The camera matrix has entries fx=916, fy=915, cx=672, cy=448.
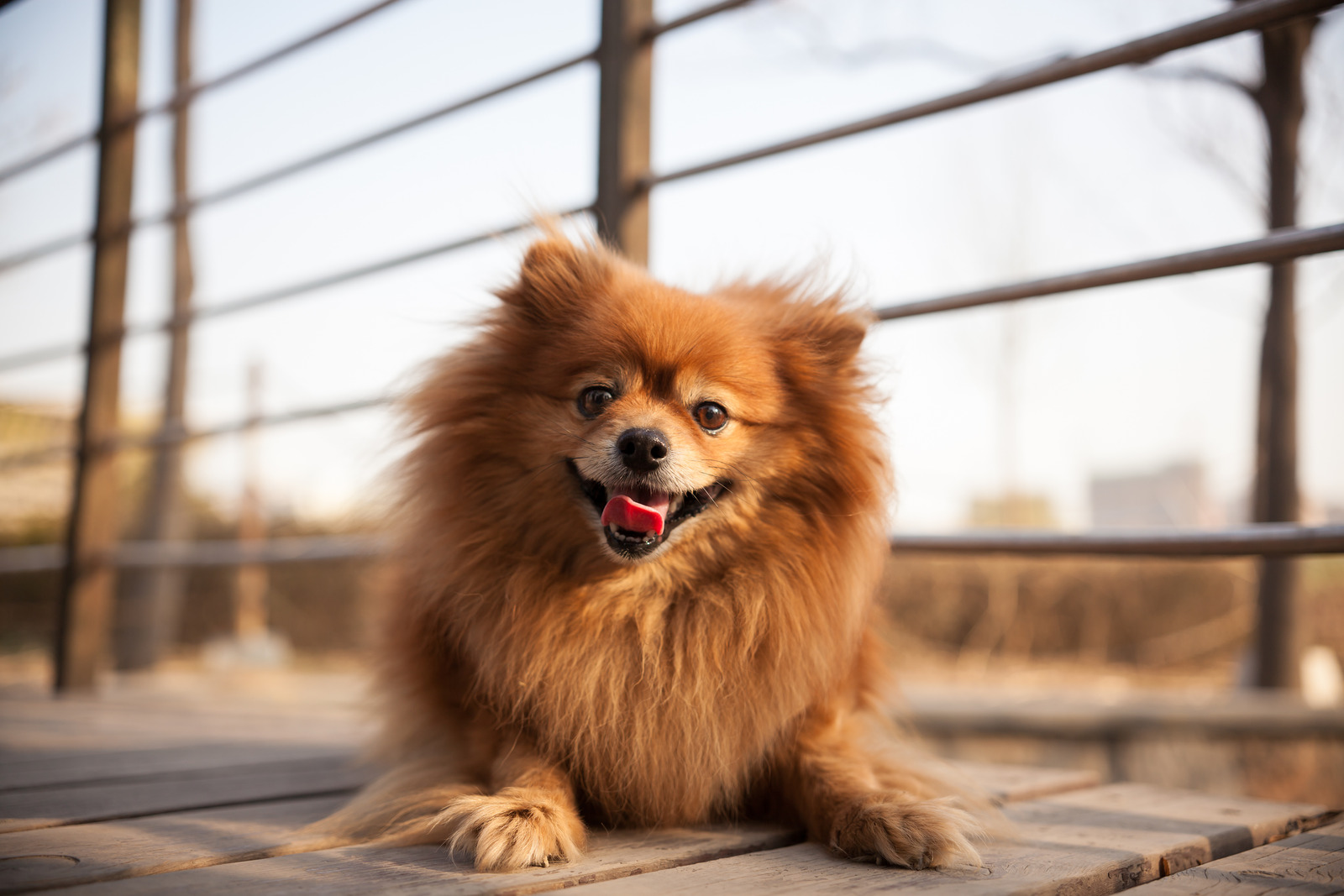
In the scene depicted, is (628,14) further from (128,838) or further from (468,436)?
(128,838)

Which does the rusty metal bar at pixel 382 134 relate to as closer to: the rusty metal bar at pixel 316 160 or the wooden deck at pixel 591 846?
the rusty metal bar at pixel 316 160

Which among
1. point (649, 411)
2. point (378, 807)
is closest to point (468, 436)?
point (649, 411)

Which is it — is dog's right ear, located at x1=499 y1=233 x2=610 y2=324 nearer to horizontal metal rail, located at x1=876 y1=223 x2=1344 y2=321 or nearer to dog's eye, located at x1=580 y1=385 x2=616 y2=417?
dog's eye, located at x1=580 y1=385 x2=616 y2=417

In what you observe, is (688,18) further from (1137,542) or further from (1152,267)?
(1137,542)

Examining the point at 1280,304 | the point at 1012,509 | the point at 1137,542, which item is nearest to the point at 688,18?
the point at 1137,542

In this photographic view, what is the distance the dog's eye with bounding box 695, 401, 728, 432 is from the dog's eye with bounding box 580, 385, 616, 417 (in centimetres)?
16

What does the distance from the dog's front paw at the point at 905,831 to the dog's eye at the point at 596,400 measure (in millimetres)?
784

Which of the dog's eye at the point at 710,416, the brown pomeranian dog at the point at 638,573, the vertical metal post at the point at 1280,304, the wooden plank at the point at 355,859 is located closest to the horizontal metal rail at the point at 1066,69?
the brown pomeranian dog at the point at 638,573

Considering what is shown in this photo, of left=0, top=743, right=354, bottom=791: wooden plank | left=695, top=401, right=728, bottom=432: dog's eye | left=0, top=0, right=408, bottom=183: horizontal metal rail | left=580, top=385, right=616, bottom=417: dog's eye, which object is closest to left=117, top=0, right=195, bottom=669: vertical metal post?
left=0, top=0, right=408, bottom=183: horizontal metal rail

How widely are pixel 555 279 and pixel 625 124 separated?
78 centimetres

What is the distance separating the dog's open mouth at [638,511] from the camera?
155 cm

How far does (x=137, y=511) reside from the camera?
8.74 m

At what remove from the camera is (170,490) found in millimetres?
7387

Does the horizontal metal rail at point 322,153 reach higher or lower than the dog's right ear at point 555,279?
higher
